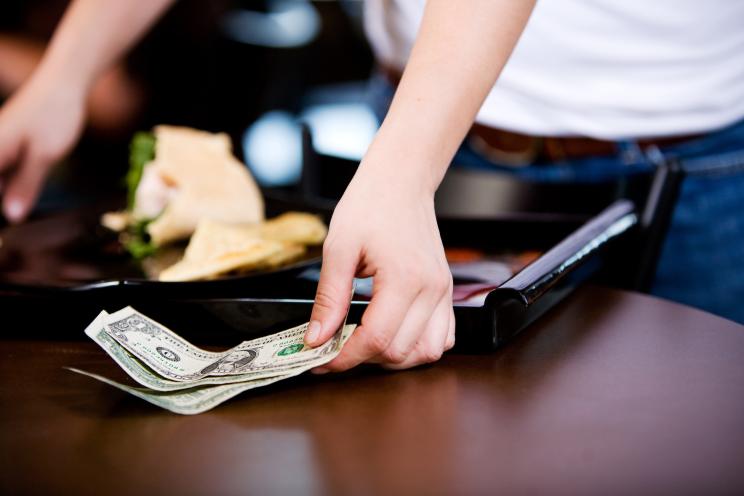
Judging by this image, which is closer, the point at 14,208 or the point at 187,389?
the point at 187,389

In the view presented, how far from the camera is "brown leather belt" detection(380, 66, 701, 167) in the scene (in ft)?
4.16

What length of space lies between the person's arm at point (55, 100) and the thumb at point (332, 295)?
2.37 ft

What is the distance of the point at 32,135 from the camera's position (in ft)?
4.01

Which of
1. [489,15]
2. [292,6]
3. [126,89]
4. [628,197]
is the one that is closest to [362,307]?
[489,15]

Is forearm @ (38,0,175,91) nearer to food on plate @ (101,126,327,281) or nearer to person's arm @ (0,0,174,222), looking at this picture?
person's arm @ (0,0,174,222)

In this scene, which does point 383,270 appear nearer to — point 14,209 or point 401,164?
point 401,164

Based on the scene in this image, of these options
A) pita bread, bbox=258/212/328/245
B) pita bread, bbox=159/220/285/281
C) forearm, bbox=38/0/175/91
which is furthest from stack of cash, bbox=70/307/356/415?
forearm, bbox=38/0/175/91

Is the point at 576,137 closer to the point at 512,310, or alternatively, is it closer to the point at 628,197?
the point at 628,197

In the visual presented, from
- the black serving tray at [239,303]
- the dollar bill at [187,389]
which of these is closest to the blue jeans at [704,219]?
the black serving tray at [239,303]

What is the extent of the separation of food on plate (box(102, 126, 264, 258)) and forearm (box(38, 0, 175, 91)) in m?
0.14

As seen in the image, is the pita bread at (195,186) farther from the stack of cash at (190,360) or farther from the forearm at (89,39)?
the stack of cash at (190,360)

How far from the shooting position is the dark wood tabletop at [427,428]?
0.56 metres

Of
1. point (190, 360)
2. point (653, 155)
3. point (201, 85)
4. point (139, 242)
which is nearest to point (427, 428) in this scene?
point (190, 360)

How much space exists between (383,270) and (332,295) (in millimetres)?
51
